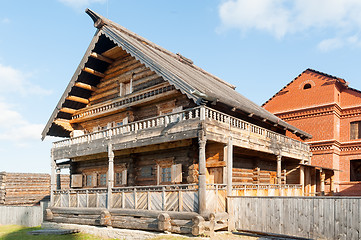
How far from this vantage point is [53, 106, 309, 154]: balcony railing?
15.6 m

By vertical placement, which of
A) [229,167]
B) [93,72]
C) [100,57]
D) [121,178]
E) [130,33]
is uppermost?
[130,33]

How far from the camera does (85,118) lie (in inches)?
998

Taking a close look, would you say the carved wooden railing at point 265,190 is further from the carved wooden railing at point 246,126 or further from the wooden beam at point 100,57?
the wooden beam at point 100,57

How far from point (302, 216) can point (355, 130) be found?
19135 mm

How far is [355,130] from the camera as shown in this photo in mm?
29141

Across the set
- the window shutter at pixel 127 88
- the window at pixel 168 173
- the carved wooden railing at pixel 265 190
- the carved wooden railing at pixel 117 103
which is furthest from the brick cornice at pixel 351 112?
the window shutter at pixel 127 88

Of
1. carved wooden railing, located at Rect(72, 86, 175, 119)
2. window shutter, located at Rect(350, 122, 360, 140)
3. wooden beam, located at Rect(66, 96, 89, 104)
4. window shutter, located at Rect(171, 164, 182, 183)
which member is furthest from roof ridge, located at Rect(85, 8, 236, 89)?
window shutter, located at Rect(350, 122, 360, 140)

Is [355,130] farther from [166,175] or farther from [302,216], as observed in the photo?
[302,216]

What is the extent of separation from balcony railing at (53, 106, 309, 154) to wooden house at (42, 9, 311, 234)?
0.06 m

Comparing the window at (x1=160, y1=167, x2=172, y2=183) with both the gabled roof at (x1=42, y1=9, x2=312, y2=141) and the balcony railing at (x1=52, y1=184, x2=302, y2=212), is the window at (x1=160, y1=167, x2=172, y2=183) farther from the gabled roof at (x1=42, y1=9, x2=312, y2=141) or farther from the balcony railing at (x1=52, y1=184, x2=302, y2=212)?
the gabled roof at (x1=42, y1=9, x2=312, y2=141)

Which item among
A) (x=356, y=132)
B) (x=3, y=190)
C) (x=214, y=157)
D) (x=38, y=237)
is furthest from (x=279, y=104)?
(x=3, y=190)

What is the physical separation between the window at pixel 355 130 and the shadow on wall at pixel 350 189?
3.88 meters

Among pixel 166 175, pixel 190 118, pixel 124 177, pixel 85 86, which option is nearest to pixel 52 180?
pixel 124 177

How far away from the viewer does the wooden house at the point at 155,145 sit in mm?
15172
